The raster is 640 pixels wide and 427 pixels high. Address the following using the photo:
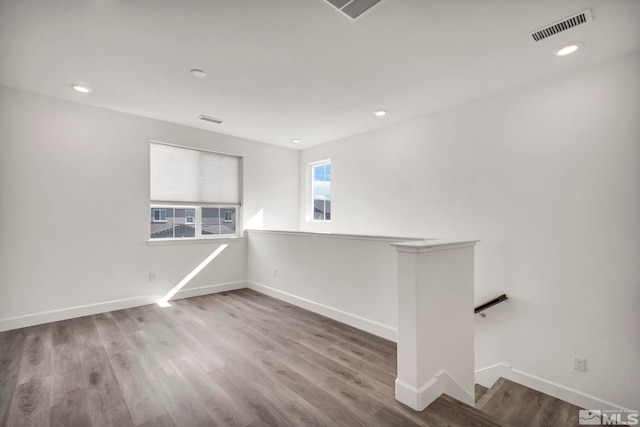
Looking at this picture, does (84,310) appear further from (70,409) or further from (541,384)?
(541,384)

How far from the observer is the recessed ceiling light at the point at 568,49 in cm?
243

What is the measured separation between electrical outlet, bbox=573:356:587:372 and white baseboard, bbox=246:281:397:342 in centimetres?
167

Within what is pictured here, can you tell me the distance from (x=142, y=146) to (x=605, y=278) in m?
5.51

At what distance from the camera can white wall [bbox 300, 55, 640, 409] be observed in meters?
2.57

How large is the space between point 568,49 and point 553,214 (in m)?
1.49

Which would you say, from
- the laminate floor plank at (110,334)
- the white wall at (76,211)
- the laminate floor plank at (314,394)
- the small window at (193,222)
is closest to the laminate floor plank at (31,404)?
the laminate floor plank at (110,334)

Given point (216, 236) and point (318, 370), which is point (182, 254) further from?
point (318, 370)

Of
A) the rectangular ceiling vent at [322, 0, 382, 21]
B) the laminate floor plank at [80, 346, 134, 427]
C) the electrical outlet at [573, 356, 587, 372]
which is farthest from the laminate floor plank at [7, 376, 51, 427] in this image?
the electrical outlet at [573, 356, 587, 372]

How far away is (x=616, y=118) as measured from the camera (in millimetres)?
2617

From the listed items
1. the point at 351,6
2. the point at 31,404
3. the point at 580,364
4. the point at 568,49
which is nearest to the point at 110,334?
the point at 31,404

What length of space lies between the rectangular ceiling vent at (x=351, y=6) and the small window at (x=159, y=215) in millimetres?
3723

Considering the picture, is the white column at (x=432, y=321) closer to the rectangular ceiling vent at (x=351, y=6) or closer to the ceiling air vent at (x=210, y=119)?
the rectangular ceiling vent at (x=351, y=6)

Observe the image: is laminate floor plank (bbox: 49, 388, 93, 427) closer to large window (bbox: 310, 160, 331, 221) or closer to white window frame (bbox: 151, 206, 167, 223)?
white window frame (bbox: 151, 206, 167, 223)

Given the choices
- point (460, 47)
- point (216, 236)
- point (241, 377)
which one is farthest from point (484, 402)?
point (216, 236)
